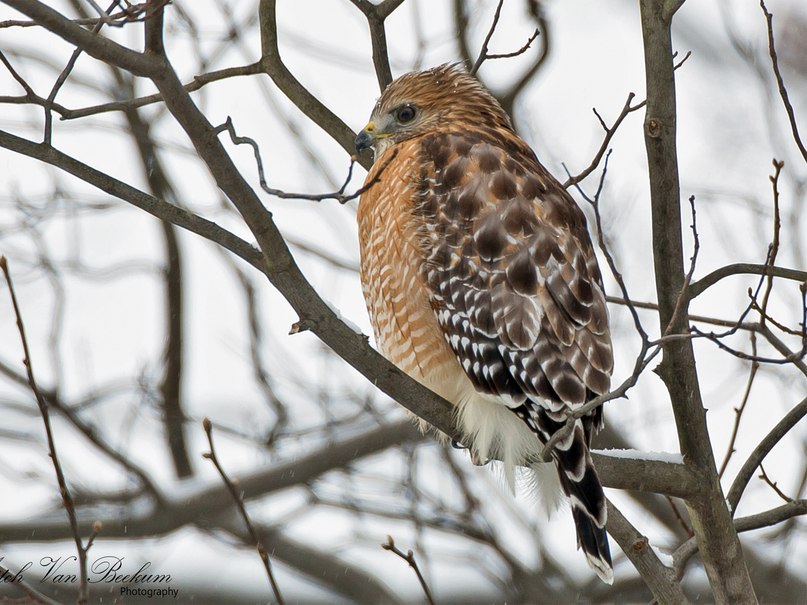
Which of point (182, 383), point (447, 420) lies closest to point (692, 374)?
point (447, 420)

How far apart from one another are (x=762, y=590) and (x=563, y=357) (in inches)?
144

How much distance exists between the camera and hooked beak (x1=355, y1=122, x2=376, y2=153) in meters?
4.85

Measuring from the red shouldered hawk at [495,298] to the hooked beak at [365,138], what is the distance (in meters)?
0.27

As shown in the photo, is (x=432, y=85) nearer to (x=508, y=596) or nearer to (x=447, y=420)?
(x=447, y=420)

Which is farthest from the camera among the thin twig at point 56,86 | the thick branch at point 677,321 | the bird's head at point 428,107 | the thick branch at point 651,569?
the bird's head at point 428,107

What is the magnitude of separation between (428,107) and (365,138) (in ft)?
1.54

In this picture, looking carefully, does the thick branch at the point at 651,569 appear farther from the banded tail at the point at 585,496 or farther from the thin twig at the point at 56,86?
the thin twig at the point at 56,86

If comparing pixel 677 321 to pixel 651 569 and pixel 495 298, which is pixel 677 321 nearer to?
pixel 495 298

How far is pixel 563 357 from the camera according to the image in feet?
12.4

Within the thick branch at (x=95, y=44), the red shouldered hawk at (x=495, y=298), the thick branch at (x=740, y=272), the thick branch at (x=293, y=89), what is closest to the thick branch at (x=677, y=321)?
the thick branch at (x=740, y=272)

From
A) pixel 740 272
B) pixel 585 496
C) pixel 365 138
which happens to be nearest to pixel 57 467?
pixel 585 496

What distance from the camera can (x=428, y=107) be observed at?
206 inches

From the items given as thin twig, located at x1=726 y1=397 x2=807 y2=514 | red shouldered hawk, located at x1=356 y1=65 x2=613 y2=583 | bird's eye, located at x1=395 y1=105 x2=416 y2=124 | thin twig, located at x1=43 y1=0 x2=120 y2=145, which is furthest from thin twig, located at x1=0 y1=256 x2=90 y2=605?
bird's eye, located at x1=395 y1=105 x2=416 y2=124

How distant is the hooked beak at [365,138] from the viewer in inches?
191
